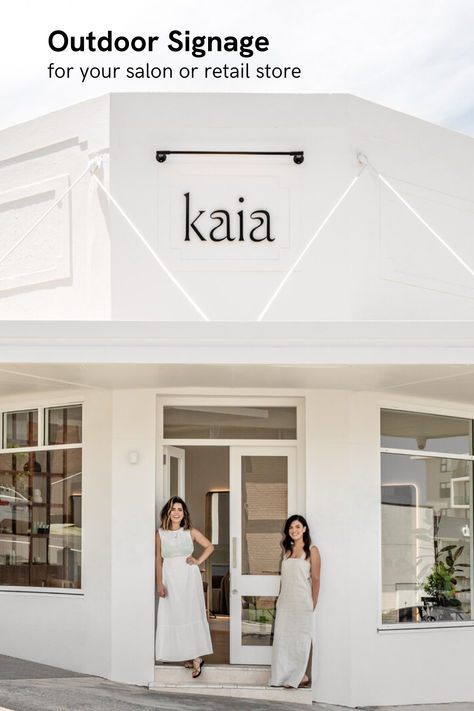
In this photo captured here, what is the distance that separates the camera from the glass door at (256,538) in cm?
918

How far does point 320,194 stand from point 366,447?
253 cm

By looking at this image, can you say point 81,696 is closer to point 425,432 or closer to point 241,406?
point 241,406

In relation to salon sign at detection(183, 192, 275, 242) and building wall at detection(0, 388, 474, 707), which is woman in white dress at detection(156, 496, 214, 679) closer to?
building wall at detection(0, 388, 474, 707)

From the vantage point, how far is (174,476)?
373 inches

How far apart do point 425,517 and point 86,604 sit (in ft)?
11.6

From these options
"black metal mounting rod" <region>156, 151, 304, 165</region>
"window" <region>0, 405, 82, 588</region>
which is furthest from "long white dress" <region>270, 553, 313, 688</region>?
"black metal mounting rod" <region>156, 151, 304, 165</region>

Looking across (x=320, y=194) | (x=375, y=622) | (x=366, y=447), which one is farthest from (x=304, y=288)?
(x=375, y=622)

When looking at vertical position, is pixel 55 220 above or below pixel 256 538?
above

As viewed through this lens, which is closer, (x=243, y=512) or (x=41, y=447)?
(x=243, y=512)

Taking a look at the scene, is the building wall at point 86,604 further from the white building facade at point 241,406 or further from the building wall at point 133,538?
the building wall at point 133,538

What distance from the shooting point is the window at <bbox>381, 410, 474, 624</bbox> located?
9531 mm

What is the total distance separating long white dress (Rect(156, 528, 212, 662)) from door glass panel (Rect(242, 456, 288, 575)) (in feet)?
2.00

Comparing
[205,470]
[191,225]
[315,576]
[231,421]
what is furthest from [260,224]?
[315,576]

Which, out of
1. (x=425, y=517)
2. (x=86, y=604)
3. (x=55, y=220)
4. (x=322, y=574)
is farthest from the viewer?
(x=425, y=517)
